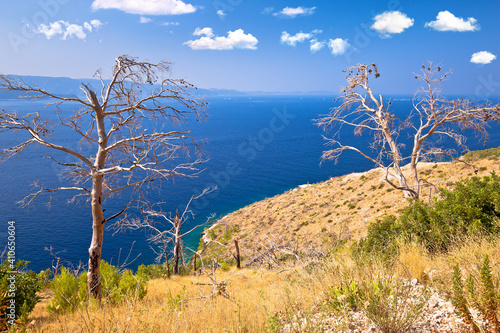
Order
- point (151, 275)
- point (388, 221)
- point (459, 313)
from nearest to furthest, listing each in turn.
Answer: point (459, 313), point (388, 221), point (151, 275)

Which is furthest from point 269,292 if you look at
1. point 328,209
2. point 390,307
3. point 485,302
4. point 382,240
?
point 328,209

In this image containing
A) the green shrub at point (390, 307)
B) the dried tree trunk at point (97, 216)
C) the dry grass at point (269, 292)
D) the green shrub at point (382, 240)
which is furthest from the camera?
the dried tree trunk at point (97, 216)

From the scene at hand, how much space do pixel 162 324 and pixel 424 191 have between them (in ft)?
62.3

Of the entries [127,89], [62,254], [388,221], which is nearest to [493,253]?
[388,221]

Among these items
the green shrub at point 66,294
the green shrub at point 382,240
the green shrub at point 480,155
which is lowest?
the green shrub at point 66,294

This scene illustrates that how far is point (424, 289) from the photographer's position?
12.6 ft

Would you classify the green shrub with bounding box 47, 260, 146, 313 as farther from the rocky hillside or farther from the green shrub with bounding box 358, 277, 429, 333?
the rocky hillside

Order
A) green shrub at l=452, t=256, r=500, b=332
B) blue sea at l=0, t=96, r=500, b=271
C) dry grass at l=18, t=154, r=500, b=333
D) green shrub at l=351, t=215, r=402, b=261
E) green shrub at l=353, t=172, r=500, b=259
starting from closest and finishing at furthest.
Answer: green shrub at l=452, t=256, r=500, b=332, dry grass at l=18, t=154, r=500, b=333, green shrub at l=353, t=172, r=500, b=259, green shrub at l=351, t=215, r=402, b=261, blue sea at l=0, t=96, r=500, b=271

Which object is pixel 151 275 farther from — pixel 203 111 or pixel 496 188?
pixel 496 188

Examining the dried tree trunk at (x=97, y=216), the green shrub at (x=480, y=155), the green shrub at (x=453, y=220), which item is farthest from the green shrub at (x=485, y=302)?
the green shrub at (x=480, y=155)

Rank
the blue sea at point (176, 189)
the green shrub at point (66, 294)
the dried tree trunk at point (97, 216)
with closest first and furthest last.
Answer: the green shrub at point (66, 294), the dried tree trunk at point (97, 216), the blue sea at point (176, 189)

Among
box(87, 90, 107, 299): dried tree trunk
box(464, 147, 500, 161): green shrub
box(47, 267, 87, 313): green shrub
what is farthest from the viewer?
box(464, 147, 500, 161): green shrub

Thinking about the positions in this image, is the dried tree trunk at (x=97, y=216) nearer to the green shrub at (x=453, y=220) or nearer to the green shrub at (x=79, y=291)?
the green shrub at (x=79, y=291)

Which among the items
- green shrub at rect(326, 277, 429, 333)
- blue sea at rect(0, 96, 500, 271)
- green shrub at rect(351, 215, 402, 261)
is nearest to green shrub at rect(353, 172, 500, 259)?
green shrub at rect(351, 215, 402, 261)
